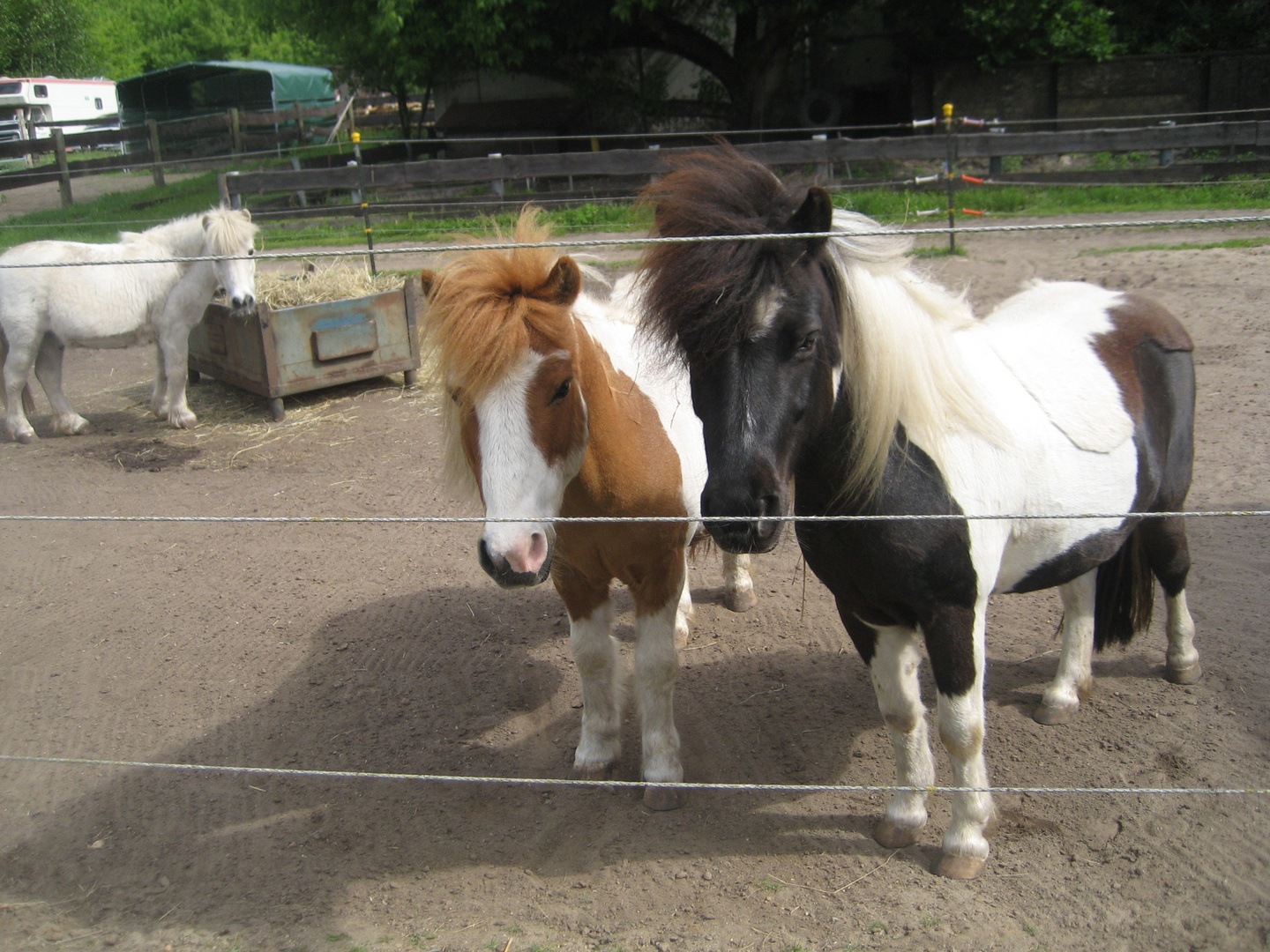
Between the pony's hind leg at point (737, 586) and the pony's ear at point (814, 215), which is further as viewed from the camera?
the pony's hind leg at point (737, 586)

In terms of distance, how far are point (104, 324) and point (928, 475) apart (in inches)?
305

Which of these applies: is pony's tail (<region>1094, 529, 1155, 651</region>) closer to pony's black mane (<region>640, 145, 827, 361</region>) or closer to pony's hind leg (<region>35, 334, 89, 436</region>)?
pony's black mane (<region>640, 145, 827, 361</region>)

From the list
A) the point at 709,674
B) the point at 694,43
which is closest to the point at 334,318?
the point at 709,674

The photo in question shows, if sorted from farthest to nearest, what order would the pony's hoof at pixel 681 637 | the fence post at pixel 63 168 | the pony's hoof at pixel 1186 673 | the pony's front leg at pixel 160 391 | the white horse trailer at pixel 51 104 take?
1. the white horse trailer at pixel 51 104
2. the fence post at pixel 63 168
3. the pony's front leg at pixel 160 391
4. the pony's hoof at pixel 681 637
5. the pony's hoof at pixel 1186 673

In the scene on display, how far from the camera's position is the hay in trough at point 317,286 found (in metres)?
7.92

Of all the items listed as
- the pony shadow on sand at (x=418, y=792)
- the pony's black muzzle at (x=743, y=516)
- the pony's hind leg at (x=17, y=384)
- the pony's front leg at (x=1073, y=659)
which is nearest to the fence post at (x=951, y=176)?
the pony's front leg at (x=1073, y=659)

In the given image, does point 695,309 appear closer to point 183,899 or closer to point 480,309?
point 480,309

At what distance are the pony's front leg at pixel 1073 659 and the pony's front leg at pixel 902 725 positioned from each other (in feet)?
2.92

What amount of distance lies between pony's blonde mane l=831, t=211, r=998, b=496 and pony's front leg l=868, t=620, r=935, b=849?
2.21ft

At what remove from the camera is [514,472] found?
245 centimetres

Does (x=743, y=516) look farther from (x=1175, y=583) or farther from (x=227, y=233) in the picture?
(x=227, y=233)

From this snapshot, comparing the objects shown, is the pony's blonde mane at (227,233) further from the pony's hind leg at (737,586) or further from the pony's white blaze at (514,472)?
the pony's white blaze at (514,472)

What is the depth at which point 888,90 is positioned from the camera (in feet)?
62.7

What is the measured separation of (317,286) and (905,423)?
688 centimetres
